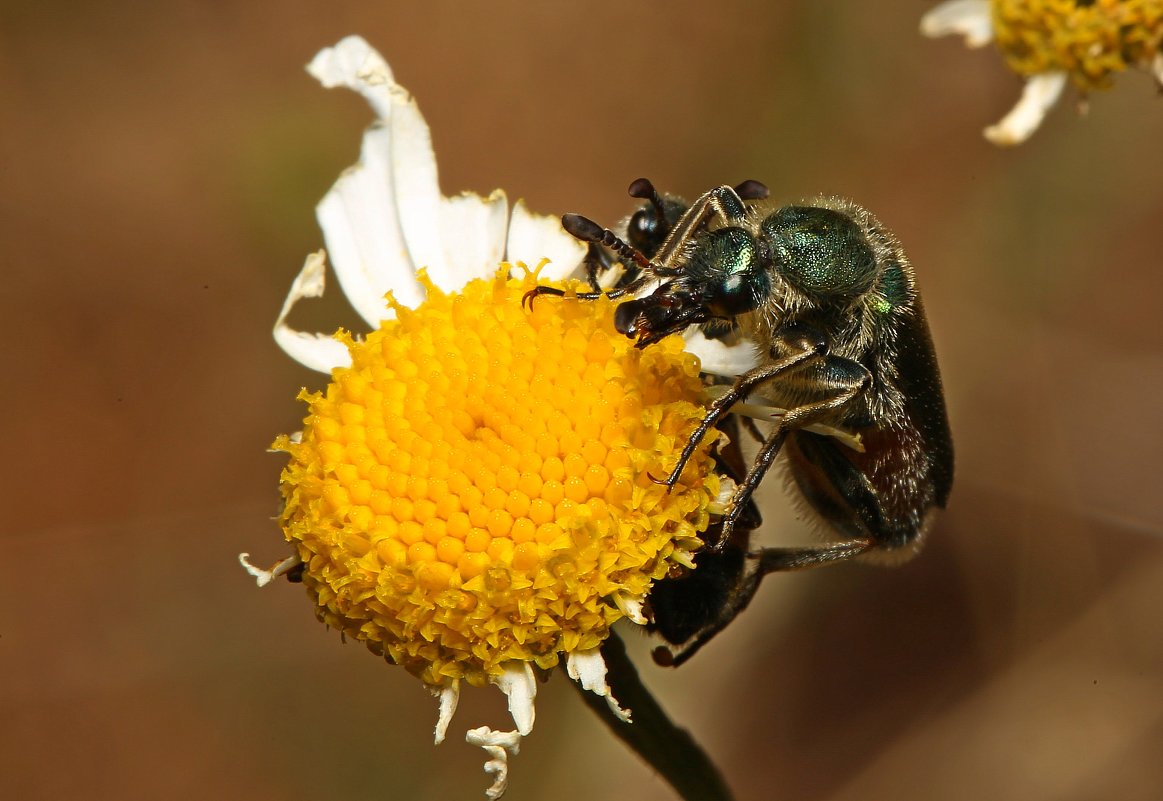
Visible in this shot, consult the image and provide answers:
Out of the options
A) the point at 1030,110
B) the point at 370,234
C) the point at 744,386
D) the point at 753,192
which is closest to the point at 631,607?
the point at 744,386

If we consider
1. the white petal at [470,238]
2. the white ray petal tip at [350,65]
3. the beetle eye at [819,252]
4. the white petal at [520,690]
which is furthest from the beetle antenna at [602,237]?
the white ray petal tip at [350,65]

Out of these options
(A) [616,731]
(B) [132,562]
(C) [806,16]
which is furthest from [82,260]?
(A) [616,731]

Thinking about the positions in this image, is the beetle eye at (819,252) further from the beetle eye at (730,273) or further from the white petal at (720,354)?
the white petal at (720,354)

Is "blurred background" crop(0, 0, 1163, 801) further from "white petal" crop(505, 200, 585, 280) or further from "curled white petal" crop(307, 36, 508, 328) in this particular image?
"white petal" crop(505, 200, 585, 280)

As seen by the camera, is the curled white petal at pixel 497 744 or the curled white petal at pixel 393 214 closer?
the curled white petal at pixel 497 744

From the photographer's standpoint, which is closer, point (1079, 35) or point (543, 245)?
point (543, 245)

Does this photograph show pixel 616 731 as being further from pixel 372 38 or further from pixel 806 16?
pixel 372 38

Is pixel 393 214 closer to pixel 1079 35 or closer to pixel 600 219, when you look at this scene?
pixel 1079 35

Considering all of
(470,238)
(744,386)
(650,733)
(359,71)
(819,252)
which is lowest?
(650,733)
